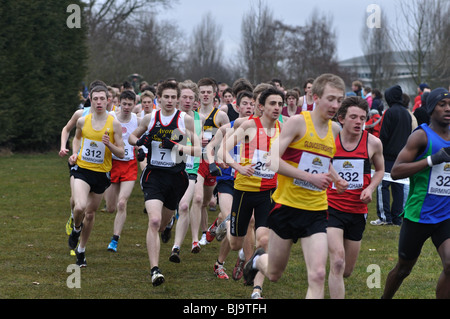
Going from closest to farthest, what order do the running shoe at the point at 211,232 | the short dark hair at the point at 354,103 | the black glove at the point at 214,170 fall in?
the short dark hair at the point at 354,103
the black glove at the point at 214,170
the running shoe at the point at 211,232

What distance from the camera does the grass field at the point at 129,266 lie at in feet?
26.1

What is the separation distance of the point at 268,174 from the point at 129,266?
2.62m

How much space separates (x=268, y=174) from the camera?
8.07 metres

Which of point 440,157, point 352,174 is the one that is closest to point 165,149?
point 352,174

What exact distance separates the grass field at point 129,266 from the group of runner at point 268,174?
1.01 feet

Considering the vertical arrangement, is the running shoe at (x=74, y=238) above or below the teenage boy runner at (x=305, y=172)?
below

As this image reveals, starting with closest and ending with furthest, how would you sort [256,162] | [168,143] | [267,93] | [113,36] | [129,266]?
[267,93]
[256,162]
[168,143]
[129,266]
[113,36]

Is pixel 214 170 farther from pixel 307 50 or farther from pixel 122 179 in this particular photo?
pixel 307 50

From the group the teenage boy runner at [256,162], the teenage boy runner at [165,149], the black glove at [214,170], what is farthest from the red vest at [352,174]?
the teenage boy runner at [165,149]

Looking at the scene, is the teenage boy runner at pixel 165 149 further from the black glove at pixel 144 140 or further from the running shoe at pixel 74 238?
the running shoe at pixel 74 238

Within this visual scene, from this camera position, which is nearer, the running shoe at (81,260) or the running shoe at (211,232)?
the running shoe at (81,260)

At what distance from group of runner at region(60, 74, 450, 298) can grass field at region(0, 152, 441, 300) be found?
12.1 inches

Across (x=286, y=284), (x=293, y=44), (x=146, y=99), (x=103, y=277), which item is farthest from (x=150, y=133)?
(x=293, y=44)

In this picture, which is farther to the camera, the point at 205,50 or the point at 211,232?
the point at 205,50
